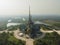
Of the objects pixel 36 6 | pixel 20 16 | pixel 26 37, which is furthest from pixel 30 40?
pixel 36 6

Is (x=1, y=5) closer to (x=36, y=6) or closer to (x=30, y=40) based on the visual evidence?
(x=36, y=6)

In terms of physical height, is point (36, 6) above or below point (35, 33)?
above

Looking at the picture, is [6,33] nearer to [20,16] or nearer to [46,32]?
[20,16]

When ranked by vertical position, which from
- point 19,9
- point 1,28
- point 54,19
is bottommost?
point 1,28

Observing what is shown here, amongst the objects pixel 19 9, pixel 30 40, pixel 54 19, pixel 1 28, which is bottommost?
pixel 30 40

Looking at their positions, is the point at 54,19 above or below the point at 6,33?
above

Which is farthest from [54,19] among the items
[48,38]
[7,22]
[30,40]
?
[7,22]
